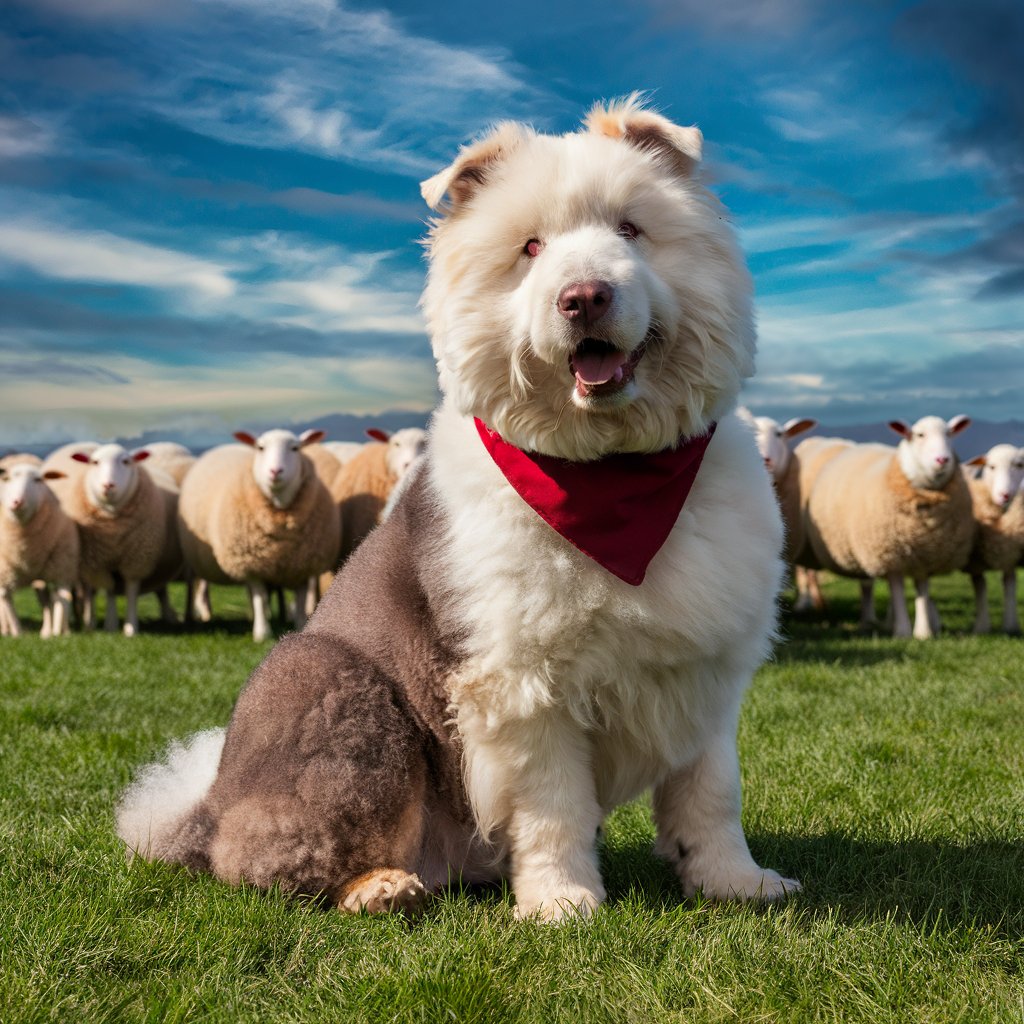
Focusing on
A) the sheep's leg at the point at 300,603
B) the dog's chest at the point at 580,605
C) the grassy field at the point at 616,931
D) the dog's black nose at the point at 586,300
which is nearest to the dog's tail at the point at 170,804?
the grassy field at the point at 616,931

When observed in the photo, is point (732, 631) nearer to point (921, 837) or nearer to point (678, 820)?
point (678, 820)

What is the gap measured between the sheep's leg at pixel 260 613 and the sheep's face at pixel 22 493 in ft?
8.63

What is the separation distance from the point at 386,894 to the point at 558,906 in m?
0.46

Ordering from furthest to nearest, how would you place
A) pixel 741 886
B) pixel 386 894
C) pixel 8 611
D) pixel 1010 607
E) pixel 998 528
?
1. pixel 8 611
2. pixel 1010 607
3. pixel 998 528
4. pixel 741 886
5. pixel 386 894

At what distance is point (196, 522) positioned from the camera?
12.0 metres

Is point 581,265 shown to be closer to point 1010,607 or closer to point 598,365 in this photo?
point 598,365

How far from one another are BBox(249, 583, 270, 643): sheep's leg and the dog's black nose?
8173mm

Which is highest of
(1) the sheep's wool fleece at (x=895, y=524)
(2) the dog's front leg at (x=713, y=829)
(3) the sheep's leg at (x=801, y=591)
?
(1) the sheep's wool fleece at (x=895, y=524)

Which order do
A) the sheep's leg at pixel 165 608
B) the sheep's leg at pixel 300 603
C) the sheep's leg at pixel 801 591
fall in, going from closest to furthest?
the sheep's leg at pixel 300 603
the sheep's leg at pixel 165 608
the sheep's leg at pixel 801 591

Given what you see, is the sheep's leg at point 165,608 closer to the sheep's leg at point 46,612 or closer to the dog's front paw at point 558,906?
the sheep's leg at point 46,612

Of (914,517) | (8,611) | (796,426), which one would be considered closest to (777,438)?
(796,426)

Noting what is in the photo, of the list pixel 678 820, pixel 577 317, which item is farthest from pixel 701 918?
pixel 577 317

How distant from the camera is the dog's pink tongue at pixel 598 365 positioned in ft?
8.26

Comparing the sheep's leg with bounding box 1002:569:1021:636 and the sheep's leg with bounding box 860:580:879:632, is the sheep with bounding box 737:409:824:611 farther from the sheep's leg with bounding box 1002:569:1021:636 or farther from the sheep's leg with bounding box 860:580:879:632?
the sheep's leg with bounding box 1002:569:1021:636
